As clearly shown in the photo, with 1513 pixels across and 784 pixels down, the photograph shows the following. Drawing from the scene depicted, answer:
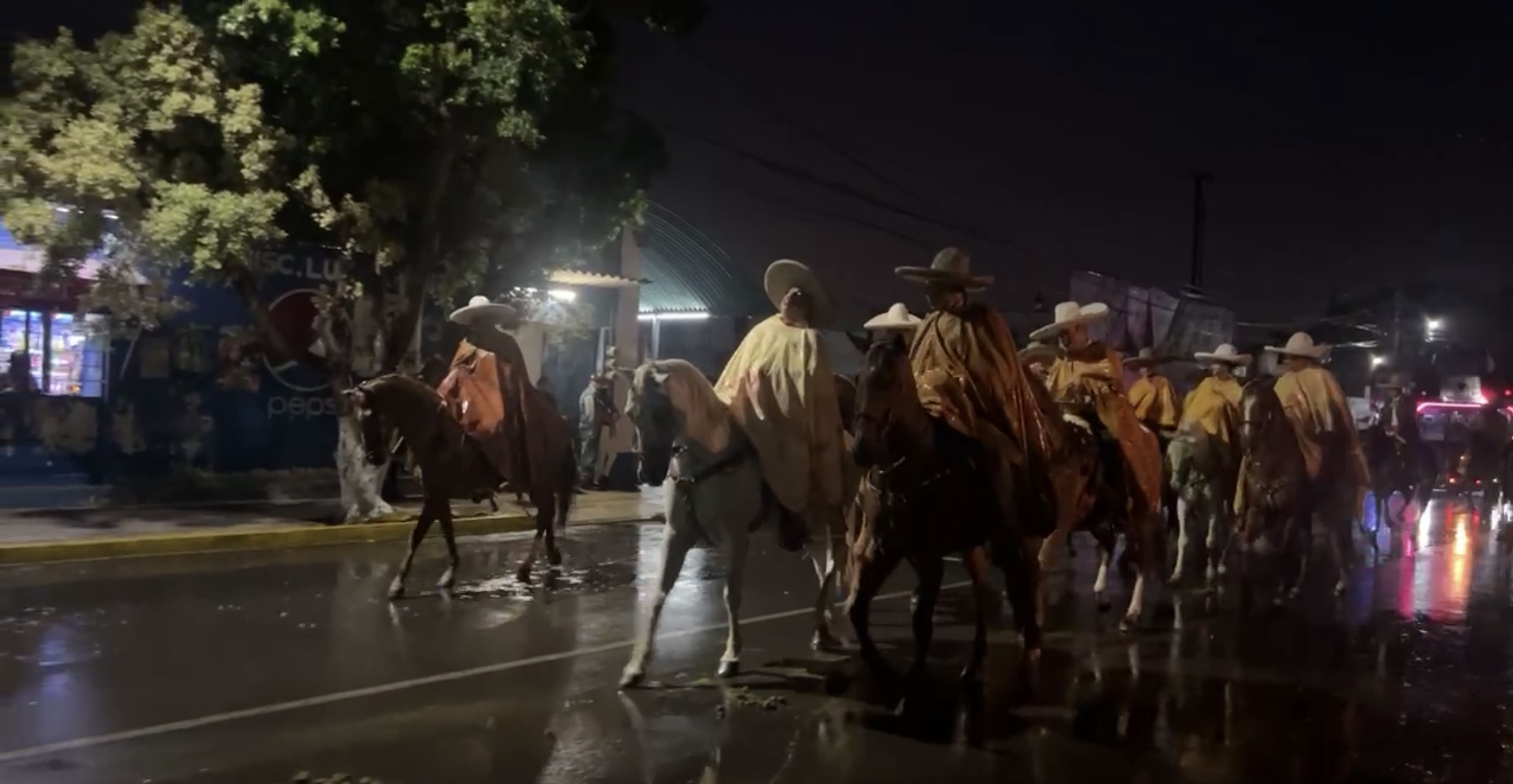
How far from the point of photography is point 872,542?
27.6ft

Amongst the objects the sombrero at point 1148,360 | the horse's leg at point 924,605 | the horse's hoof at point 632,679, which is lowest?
the horse's hoof at point 632,679

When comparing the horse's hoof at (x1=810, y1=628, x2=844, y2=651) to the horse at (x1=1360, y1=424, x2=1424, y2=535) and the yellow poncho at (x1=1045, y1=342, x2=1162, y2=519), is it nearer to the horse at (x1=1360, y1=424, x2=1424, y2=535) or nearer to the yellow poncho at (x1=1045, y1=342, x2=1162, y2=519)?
the yellow poncho at (x1=1045, y1=342, x2=1162, y2=519)

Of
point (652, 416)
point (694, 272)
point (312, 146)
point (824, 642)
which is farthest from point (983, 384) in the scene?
point (694, 272)

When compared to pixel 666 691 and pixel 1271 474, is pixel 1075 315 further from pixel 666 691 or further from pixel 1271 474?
pixel 666 691

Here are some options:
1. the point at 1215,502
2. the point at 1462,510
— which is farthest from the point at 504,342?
the point at 1462,510

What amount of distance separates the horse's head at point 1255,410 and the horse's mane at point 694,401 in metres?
6.48

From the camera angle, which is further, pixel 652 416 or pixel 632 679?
pixel 632 679

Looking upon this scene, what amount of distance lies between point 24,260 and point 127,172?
4.20 m

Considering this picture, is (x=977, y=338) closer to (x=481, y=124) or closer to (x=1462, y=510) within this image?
(x=481, y=124)

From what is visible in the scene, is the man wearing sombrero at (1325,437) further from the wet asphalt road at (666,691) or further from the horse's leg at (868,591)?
the horse's leg at (868,591)

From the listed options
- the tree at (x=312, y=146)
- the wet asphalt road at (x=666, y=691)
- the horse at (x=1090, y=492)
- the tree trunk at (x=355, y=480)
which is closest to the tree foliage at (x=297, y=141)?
the tree at (x=312, y=146)

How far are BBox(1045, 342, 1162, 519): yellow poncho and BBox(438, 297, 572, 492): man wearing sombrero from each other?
4.82m

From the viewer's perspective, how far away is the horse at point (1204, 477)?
13453 millimetres

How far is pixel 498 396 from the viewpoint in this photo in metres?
12.2
